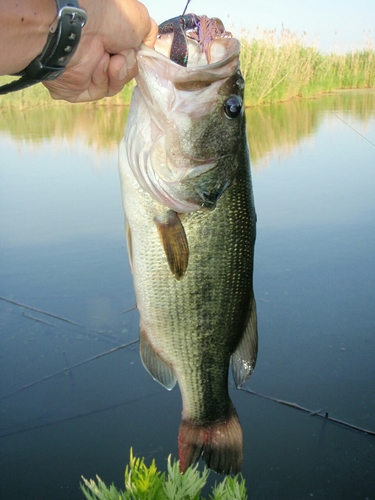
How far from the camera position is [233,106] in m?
1.86

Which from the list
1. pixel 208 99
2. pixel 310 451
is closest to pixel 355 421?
pixel 310 451

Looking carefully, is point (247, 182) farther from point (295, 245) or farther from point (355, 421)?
point (295, 245)

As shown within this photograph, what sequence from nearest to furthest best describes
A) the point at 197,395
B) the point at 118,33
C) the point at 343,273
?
the point at 118,33 < the point at 197,395 < the point at 343,273

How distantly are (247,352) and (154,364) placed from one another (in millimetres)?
350

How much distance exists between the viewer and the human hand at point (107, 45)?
5.67 ft

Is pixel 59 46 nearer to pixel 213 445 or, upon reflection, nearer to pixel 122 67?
pixel 122 67

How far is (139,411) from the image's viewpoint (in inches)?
122

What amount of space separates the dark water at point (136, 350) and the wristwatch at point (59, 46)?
1.84 meters

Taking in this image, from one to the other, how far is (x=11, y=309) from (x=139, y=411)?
1.60m

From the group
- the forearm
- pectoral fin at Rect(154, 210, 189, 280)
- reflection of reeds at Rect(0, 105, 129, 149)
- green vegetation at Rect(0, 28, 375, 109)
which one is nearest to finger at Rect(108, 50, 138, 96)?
the forearm

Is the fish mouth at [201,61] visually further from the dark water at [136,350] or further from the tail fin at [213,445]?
the dark water at [136,350]

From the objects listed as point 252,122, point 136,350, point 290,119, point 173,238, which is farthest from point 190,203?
point 290,119

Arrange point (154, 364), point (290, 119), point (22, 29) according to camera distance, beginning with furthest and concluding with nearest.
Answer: point (290, 119)
point (154, 364)
point (22, 29)

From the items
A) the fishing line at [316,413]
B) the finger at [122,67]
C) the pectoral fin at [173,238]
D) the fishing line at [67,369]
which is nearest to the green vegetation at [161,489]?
the pectoral fin at [173,238]
